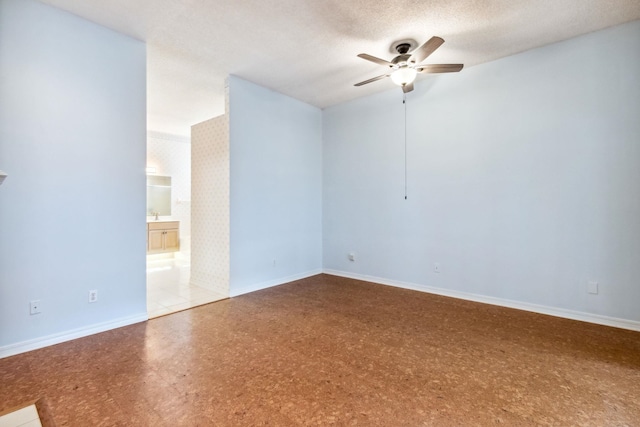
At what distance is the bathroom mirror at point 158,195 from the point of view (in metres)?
7.07

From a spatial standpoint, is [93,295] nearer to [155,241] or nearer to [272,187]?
[272,187]

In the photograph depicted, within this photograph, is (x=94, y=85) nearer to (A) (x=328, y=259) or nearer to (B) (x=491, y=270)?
(A) (x=328, y=259)

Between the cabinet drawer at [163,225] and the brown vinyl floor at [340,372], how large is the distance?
4.05 metres

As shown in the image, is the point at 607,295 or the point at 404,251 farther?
the point at 404,251

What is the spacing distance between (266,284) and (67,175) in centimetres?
281

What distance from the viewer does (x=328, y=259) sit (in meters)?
5.43

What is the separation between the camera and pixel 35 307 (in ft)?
8.32

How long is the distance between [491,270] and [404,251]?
1.19 metres

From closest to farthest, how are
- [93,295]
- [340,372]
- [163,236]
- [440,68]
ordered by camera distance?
[340,372] → [93,295] → [440,68] → [163,236]

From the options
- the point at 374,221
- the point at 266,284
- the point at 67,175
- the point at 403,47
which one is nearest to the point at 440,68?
the point at 403,47

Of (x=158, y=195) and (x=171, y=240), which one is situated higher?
(x=158, y=195)

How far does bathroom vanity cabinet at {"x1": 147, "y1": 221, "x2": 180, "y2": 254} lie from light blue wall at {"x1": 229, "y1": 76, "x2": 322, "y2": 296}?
3550 mm

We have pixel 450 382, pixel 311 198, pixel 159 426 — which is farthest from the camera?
pixel 311 198

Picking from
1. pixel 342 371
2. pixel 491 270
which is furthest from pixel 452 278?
pixel 342 371
